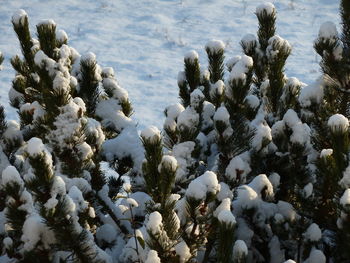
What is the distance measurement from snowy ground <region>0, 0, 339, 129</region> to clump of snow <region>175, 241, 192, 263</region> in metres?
5.03

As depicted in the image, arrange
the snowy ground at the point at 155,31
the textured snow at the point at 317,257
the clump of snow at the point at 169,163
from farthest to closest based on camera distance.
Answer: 1. the snowy ground at the point at 155,31
2. the textured snow at the point at 317,257
3. the clump of snow at the point at 169,163

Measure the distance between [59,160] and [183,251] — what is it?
0.86 m

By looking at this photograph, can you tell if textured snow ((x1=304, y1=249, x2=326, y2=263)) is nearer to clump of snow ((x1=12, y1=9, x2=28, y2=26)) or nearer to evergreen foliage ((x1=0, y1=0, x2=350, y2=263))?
evergreen foliage ((x1=0, y1=0, x2=350, y2=263))

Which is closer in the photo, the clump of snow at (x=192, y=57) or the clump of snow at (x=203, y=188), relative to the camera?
the clump of snow at (x=203, y=188)

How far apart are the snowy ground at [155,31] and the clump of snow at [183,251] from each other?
5.03 metres

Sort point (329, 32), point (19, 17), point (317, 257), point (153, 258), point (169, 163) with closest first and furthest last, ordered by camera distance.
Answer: point (153, 258), point (169, 163), point (317, 257), point (329, 32), point (19, 17)

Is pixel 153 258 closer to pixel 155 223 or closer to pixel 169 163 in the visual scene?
pixel 155 223

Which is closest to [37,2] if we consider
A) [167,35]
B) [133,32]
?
[133,32]

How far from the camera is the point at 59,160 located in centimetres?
227

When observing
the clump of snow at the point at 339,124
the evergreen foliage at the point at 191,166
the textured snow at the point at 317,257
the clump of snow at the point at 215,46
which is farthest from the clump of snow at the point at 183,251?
the clump of snow at the point at 215,46

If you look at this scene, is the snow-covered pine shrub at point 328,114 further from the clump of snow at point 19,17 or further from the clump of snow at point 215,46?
the clump of snow at point 19,17

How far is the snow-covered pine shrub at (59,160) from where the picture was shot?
1711 millimetres

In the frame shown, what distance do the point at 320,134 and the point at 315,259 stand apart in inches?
24.4

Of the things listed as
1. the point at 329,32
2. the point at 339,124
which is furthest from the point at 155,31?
the point at 339,124
